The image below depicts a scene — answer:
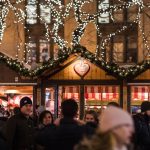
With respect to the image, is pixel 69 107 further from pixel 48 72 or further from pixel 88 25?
pixel 88 25

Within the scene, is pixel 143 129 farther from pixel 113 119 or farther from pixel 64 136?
pixel 113 119

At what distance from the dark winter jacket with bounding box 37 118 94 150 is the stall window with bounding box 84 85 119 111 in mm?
18332

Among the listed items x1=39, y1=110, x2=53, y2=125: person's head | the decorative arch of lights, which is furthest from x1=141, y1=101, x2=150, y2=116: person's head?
the decorative arch of lights

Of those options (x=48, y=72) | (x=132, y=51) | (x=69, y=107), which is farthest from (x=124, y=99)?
(x=69, y=107)

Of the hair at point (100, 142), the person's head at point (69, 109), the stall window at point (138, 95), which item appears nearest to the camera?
the hair at point (100, 142)

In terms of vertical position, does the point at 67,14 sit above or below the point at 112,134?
above

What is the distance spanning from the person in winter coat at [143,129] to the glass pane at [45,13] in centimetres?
2061

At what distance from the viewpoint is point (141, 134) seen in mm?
10125

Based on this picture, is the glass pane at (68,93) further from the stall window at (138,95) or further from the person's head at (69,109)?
the person's head at (69,109)

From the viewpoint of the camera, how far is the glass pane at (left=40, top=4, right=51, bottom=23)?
101ft

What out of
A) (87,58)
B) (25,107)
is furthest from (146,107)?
(87,58)

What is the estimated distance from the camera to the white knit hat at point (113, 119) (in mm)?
4580

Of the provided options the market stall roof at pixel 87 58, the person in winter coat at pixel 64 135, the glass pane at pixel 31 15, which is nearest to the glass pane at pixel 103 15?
the glass pane at pixel 31 15

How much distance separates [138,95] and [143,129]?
14.7m
